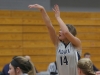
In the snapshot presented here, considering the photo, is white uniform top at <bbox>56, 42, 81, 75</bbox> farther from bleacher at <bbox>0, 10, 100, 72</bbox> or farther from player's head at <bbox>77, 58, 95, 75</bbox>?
bleacher at <bbox>0, 10, 100, 72</bbox>

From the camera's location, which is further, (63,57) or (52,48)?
(52,48)

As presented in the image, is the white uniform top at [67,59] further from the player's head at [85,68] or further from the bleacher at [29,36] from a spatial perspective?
the bleacher at [29,36]

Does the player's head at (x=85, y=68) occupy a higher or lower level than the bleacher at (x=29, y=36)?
higher

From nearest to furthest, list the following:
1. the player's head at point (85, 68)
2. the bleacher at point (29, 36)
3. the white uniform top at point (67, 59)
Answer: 1. the player's head at point (85, 68)
2. the white uniform top at point (67, 59)
3. the bleacher at point (29, 36)

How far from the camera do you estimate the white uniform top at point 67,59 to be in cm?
363

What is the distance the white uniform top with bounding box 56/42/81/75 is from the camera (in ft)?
11.9

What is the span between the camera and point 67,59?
3637 millimetres

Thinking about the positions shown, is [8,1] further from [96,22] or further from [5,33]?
[96,22]

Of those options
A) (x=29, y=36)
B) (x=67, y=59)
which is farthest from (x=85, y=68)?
(x=29, y=36)

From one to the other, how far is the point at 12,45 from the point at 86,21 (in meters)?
2.51

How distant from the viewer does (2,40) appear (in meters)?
9.25

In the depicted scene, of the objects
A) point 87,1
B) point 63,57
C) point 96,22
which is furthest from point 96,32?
point 63,57

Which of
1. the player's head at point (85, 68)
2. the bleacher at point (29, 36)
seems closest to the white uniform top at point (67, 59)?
the player's head at point (85, 68)

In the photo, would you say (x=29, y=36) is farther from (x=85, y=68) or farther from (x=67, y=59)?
(x=85, y=68)
